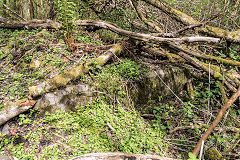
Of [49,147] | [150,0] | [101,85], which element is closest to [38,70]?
[101,85]

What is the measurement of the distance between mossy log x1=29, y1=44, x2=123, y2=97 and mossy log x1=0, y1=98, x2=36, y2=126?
0.17m

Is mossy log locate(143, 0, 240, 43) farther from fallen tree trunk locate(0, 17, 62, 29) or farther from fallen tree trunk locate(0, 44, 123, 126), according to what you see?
fallen tree trunk locate(0, 17, 62, 29)

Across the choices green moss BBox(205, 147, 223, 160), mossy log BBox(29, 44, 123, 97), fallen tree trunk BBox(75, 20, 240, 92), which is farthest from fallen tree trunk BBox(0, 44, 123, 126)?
green moss BBox(205, 147, 223, 160)

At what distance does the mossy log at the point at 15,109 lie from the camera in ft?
8.45

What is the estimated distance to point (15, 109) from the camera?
8.74ft

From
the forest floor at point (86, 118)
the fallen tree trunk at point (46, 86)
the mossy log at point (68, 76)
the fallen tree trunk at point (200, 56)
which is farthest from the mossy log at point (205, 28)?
the fallen tree trunk at point (46, 86)

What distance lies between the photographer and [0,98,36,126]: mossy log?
2.58m

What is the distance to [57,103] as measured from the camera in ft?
9.89

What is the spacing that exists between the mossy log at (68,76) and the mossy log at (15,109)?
17cm

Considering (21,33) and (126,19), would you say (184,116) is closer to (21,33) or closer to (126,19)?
(126,19)

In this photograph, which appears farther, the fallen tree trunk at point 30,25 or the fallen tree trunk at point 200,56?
the fallen tree trunk at point 30,25

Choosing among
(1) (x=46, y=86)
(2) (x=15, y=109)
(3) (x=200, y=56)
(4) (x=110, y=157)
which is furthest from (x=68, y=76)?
(3) (x=200, y=56)

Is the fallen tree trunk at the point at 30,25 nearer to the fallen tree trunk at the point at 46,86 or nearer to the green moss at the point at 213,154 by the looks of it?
the fallen tree trunk at the point at 46,86

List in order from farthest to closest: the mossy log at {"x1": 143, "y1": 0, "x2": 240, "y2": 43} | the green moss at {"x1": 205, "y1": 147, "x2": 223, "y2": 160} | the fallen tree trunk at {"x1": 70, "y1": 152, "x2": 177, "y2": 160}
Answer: the mossy log at {"x1": 143, "y1": 0, "x2": 240, "y2": 43}
the green moss at {"x1": 205, "y1": 147, "x2": 223, "y2": 160}
the fallen tree trunk at {"x1": 70, "y1": 152, "x2": 177, "y2": 160}
